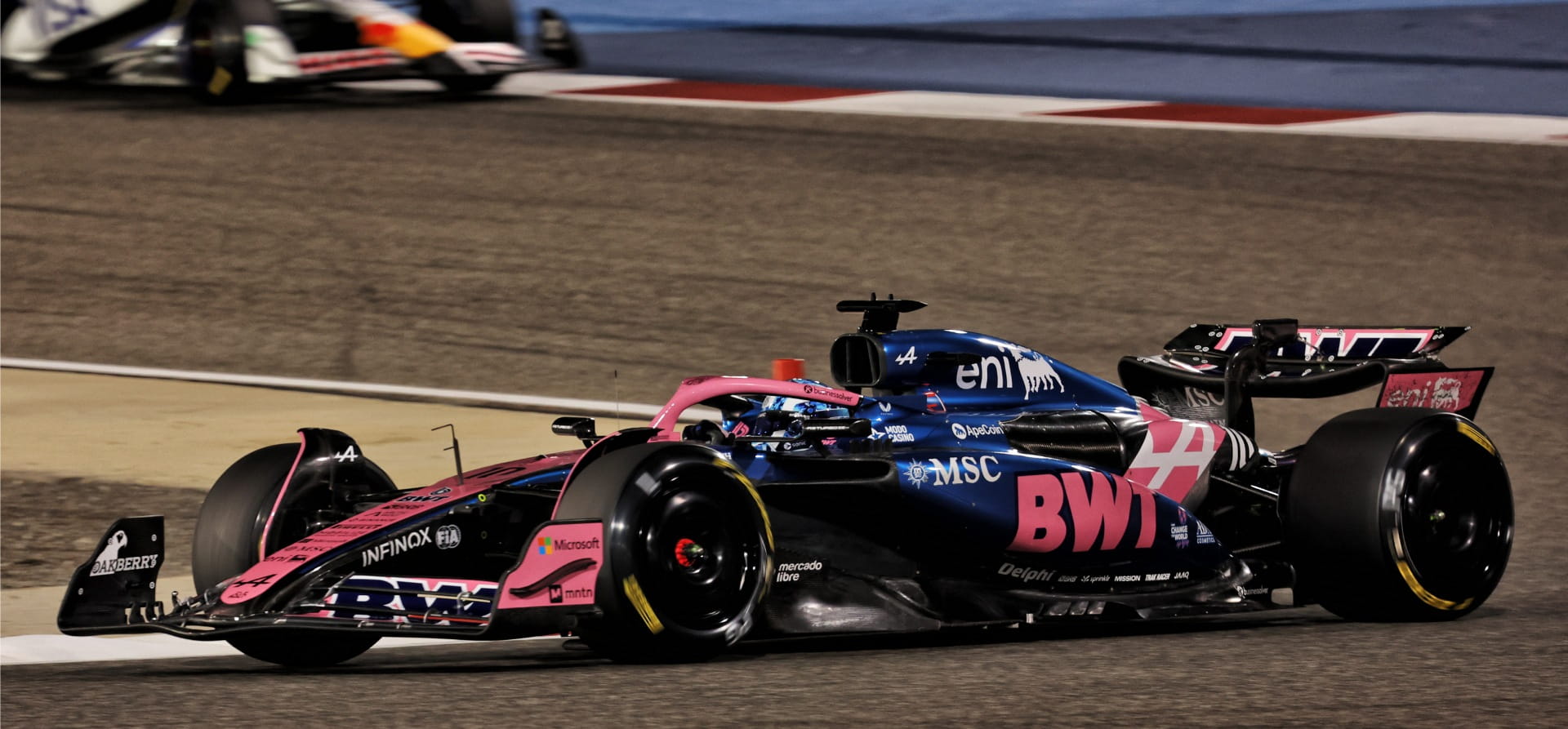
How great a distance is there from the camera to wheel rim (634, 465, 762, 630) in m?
6.39

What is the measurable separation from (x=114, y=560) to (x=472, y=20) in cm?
1417

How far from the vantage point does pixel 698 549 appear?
21.4ft

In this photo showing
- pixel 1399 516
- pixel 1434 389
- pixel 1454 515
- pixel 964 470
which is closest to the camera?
pixel 964 470

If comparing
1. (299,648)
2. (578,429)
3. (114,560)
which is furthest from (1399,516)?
(114,560)

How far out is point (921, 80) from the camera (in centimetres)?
2197

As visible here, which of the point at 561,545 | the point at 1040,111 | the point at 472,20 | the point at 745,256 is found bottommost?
the point at 745,256

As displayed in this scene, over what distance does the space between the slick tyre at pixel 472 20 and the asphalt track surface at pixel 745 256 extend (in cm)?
63

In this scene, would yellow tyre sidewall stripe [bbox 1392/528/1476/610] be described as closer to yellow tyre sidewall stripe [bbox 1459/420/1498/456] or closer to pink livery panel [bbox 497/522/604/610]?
yellow tyre sidewall stripe [bbox 1459/420/1498/456]

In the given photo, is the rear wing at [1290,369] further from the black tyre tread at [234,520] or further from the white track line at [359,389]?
the white track line at [359,389]

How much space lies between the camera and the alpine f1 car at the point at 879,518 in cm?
641

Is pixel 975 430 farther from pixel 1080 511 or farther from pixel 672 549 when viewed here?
pixel 672 549

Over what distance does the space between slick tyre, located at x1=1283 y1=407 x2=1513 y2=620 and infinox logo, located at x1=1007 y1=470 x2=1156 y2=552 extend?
57cm

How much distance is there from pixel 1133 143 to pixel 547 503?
40.3 feet

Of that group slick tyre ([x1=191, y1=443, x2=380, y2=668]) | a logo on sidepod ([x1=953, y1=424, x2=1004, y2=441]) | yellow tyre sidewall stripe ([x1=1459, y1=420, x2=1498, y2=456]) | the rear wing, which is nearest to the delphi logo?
slick tyre ([x1=191, y1=443, x2=380, y2=668])
